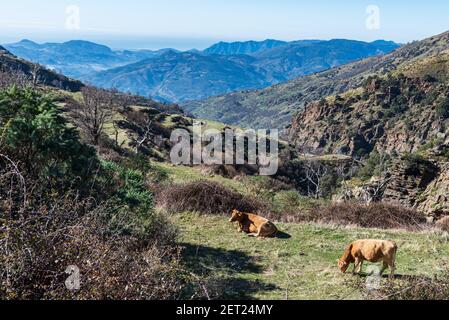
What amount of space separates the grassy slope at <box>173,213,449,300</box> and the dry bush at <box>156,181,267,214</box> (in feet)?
2.75

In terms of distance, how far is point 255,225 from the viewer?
13305 mm

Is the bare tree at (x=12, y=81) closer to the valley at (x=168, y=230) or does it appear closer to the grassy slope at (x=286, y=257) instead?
the valley at (x=168, y=230)

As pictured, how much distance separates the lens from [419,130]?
368 ft

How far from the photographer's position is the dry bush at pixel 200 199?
16047mm

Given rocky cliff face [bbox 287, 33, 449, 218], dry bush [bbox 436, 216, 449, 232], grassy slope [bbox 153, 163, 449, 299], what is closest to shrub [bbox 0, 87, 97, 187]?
grassy slope [bbox 153, 163, 449, 299]

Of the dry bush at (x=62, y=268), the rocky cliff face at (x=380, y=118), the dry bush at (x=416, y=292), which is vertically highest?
the dry bush at (x=62, y=268)

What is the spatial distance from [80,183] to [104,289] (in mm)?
4629

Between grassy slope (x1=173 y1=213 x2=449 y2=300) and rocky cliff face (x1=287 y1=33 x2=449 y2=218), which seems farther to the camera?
rocky cliff face (x1=287 y1=33 x2=449 y2=218)

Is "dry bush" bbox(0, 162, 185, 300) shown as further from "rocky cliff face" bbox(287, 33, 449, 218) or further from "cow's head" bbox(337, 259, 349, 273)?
"rocky cliff face" bbox(287, 33, 449, 218)

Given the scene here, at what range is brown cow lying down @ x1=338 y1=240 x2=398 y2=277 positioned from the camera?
8953 millimetres

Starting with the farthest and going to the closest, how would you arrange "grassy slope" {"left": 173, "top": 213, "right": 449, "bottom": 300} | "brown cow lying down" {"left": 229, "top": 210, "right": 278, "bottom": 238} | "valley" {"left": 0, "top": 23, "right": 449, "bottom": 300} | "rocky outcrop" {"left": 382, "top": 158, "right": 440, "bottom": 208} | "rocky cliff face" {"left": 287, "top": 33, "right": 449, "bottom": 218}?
"rocky cliff face" {"left": 287, "top": 33, "right": 449, "bottom": 218}, "rocky outcrop" {"left": 382, "top": 158, "right": 440, "bottom": 208}, "brown cow lying down" {"left": 229, "top": 210, "right": 278, "bottom": 238}, "grassy slope" {"left": 173, "top": 213, "right": 449, "bottom": 300}, "valley" {"left": 0, "top": 23, "right": 449, "bottom": 300}

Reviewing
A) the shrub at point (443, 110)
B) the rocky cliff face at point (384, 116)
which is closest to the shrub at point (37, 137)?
the rocky cliff face at point (384, 116)

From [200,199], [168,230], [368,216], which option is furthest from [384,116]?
[168,230]

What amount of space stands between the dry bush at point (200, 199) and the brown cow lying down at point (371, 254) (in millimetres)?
7001
